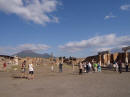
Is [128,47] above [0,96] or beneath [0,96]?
above

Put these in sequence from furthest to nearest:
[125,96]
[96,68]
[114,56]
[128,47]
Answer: [114,56] → [128,47] → [96,68] → [125,96]

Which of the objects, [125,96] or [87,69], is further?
[87,69]

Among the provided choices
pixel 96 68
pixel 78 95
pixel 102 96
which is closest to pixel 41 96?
pixel 78 95

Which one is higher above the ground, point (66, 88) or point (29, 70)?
point (29, 70)

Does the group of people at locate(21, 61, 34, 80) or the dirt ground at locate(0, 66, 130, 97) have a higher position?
the group of people at locate(21, 61, 34, 80)

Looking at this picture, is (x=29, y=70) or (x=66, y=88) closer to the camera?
(x=66, y=88)

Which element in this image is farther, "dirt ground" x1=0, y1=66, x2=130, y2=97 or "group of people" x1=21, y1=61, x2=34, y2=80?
"group of people" x1=21, y1=61, x2=34, y2=80

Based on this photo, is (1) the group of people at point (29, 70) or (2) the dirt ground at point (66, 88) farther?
(1) the group of people at point (29, 70)

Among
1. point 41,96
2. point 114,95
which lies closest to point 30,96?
point 41,96

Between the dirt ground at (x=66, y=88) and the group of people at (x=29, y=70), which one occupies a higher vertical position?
the group of people at (x=29, y=70)

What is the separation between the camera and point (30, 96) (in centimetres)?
768

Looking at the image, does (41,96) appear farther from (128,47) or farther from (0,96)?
(128,47)

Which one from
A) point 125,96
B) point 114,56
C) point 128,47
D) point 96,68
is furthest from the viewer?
point 114,56

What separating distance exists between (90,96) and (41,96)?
2.33m
